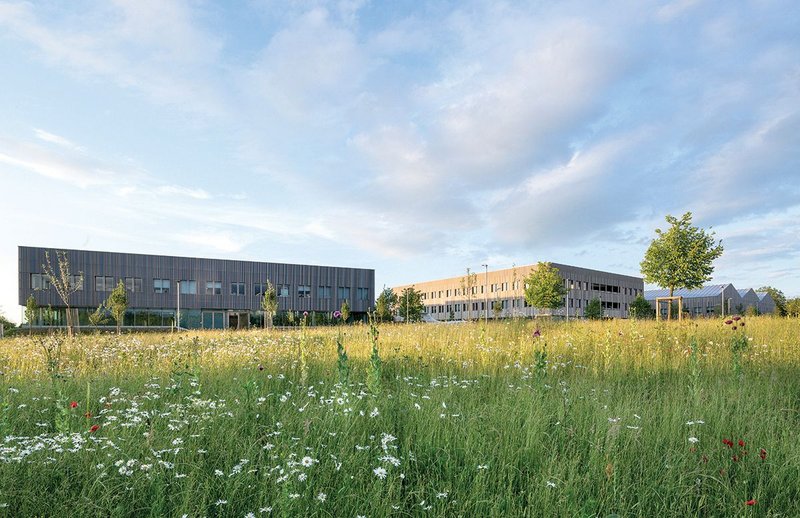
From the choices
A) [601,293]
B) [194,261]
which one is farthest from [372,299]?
[601,293]

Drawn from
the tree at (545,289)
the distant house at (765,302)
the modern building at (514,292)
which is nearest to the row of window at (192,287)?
the modern building at (514,292)

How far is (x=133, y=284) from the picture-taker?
193 feet

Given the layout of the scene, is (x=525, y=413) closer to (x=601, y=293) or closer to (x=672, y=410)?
(x=672, y=410)

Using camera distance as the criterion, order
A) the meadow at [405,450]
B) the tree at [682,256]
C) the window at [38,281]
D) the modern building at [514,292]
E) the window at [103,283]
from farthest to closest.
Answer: the modern building at [514,292], the window at [103,283], the window at [38,281], the tree at [682,256], the meadow at [405,450]

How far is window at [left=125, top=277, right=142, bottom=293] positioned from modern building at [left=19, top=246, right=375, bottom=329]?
0.11 metres

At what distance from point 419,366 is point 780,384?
5834 millimetres

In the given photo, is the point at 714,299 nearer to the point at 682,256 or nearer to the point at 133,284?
the point at 682,256

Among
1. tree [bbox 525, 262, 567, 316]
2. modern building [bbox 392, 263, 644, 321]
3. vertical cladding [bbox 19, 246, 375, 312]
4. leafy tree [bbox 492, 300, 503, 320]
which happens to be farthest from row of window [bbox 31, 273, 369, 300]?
tree [bbox 525, 262, 567, 316]

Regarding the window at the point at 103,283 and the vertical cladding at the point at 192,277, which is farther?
the window at the point at 103,283

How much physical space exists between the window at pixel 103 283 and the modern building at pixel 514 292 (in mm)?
42995

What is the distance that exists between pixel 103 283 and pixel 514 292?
196ft

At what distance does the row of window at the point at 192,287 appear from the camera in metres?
54.1

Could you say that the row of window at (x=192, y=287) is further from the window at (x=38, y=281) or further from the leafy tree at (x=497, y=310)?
the leafy tree at (x=497, y=310)

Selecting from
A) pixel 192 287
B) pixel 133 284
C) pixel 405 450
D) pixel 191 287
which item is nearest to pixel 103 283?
pixel 133 284
